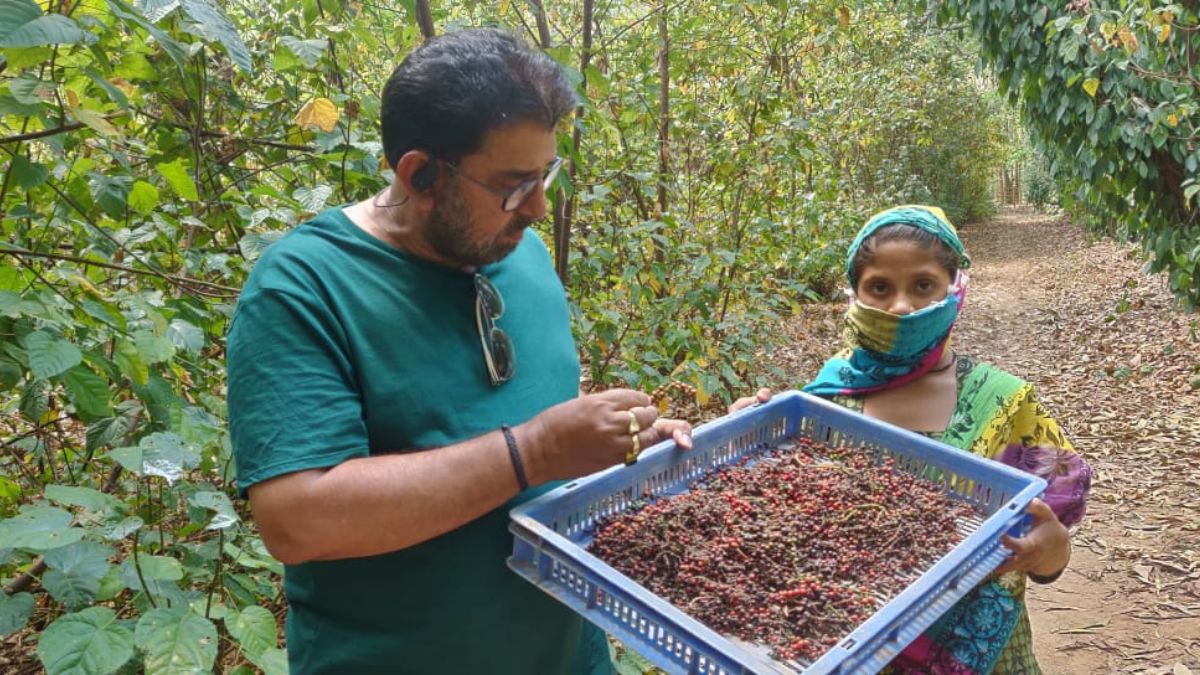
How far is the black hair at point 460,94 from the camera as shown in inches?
51.7

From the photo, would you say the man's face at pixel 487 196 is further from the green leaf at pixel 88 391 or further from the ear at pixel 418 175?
the green leaf at pixel 88 391

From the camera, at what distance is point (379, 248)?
1.38m

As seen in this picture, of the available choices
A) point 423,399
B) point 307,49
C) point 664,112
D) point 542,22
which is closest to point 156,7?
point 307,49

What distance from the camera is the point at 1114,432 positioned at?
5551 mm

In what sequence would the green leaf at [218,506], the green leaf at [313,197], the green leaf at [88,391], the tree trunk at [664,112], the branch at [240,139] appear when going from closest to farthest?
the green leaf at [218,506] < the green leaf at [88,391] < the green leaf at [313,197] < the branch at [240,139] < the tree trunk at [664,112]

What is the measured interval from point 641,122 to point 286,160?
2.62m

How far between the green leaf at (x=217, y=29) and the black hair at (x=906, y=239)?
1.40 metres

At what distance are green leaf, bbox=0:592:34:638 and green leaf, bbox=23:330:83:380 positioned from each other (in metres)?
0.43

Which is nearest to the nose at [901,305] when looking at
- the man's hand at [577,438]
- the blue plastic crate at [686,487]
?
the blue plastic crate at [686,487]

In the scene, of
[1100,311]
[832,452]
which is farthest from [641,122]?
[1100,311]

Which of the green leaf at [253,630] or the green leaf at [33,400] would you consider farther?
the green leaf at [33,400]

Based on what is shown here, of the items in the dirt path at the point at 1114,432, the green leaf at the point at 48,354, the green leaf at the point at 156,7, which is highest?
the green leaf at the point at 156,7

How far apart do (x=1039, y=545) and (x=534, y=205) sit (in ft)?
4.10

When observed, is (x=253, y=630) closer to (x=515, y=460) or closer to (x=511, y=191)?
(x=515, y=460)
